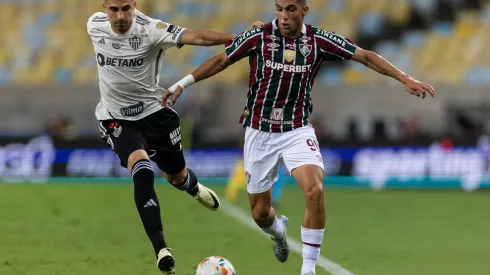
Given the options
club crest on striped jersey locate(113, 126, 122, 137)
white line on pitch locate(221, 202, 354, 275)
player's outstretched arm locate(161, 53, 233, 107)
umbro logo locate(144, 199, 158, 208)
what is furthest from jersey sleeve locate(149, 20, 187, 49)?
white line on pitch locate(221, 202, 354, 275)

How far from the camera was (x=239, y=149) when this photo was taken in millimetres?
22609

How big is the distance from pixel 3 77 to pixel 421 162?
12.0m

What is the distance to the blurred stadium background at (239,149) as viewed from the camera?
35.4ft

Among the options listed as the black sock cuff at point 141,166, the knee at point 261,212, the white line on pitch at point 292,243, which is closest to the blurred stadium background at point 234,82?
the white line on pitch at point 292,243

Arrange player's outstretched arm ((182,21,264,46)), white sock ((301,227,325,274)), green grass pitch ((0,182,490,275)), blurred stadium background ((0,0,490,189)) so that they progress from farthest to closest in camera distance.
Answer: blurred stadium background ((0,0,490,189)) < green grass pitch ((0,182,490,275)) < player's outstretched arm ((182,21,264,46)) < white sock ((301,227,325,274))

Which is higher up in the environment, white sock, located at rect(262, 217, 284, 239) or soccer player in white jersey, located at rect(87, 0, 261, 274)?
soccer player in white jersey, located at rect(87, 0, 261, 274)

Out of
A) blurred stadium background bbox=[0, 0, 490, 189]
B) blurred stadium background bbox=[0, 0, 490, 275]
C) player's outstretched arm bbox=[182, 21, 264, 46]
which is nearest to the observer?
player's outstretched arm bbox=[182, 21, 264, 46]

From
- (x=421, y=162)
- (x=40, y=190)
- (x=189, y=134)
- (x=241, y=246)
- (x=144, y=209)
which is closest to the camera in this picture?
(x=144, y=209)

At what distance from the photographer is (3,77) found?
26.6m

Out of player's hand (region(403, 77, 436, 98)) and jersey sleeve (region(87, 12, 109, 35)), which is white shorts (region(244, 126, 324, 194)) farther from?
jersey sleeve (region(87, 12, 109, 35))

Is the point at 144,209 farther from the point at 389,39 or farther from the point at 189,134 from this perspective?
the point at 389,39

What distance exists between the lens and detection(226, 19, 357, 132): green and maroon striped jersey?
26.5 ft

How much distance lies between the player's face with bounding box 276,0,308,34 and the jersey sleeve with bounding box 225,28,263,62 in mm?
249

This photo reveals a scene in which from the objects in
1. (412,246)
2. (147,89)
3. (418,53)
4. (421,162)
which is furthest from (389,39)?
(147,89)
